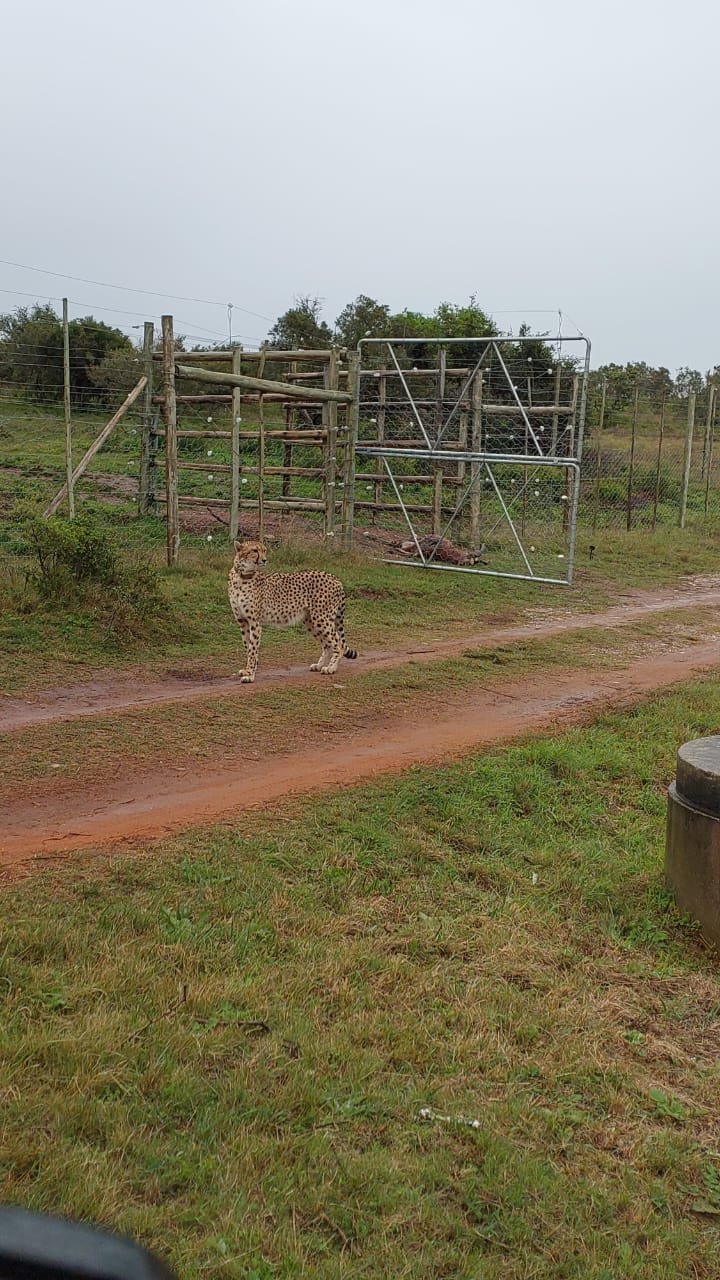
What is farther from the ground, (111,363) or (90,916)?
(111,363)

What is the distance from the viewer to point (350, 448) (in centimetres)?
1723

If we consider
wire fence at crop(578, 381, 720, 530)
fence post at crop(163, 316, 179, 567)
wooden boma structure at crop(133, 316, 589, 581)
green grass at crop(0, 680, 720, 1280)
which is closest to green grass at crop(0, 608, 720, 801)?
green grass at crop(0, 680, 720, 1280)

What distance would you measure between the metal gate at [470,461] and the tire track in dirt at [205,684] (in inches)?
98.7

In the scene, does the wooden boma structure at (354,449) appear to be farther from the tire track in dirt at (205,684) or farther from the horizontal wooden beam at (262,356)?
the tire track in dirt at (205,684)

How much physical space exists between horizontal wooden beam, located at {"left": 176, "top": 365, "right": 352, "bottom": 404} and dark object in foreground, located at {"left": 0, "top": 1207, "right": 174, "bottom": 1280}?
12.9 metres

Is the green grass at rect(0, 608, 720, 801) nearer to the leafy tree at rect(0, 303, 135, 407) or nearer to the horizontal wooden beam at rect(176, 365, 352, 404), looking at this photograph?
the horizontal wooden beam at rect(176, 365, 352, 404)

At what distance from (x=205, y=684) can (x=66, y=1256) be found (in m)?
8.43

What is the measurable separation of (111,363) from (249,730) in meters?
20.0

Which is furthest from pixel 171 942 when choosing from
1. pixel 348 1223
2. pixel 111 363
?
pixel 111 363

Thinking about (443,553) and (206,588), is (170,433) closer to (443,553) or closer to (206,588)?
(206,588)

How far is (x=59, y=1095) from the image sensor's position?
345 cm

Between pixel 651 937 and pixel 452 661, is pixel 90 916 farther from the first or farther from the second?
pixel 452 661

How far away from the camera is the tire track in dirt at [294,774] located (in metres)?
5.73

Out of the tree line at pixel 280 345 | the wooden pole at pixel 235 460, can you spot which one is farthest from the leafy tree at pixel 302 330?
the wooden pole at pixel 235 460
